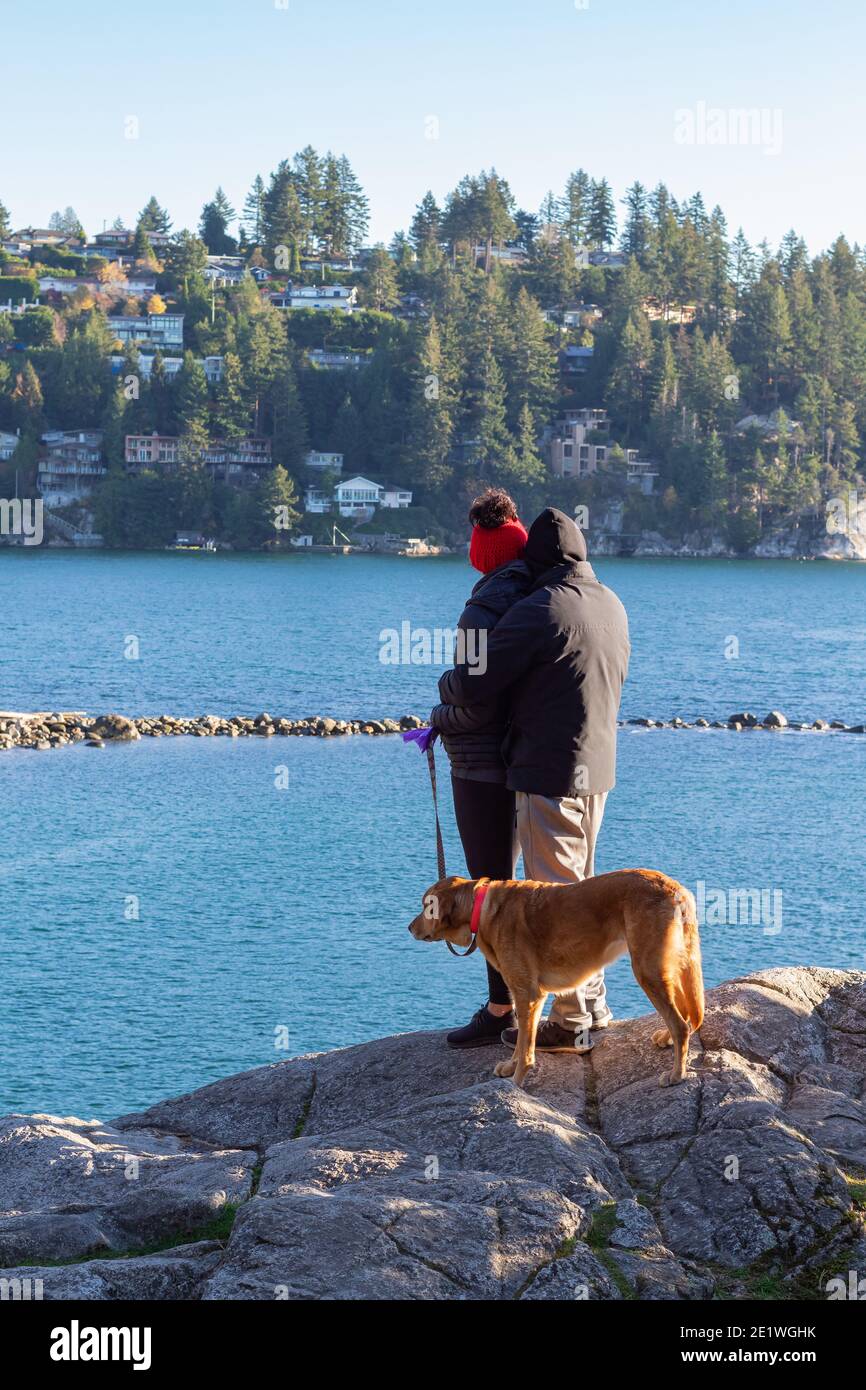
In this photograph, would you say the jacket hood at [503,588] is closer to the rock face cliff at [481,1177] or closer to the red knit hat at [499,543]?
the red knit hat at [499,543]

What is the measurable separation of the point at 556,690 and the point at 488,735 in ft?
1.28

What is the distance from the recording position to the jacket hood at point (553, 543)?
646 centimetres

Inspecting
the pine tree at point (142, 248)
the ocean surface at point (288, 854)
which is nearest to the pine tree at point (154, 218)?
the pine tree at point (142, 248)

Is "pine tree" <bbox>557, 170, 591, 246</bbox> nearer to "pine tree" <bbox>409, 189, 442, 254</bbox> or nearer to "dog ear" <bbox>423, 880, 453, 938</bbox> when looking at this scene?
"pine tree" <bbox>409, 189, 442, 254</bbox>

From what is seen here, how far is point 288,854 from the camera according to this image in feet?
93.8

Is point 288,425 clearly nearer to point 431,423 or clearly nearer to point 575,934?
point 431,423

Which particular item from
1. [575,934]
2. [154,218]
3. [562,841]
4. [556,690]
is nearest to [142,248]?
[154,218]

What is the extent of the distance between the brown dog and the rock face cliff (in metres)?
0.31

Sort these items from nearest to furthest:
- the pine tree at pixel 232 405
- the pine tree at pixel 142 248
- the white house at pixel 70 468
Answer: the pine tree at pixel 232 405
the white house at pixel 70 468
the pine tree at pixel 142 248

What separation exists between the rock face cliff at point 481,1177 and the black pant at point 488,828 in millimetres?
830

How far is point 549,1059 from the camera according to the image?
6.70 meters

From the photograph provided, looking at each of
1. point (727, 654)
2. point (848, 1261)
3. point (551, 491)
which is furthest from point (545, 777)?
point (551, 491)

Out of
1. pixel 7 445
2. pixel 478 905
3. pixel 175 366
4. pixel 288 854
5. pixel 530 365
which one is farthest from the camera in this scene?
pixel 175 366

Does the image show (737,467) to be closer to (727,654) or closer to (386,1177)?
(727,654)
